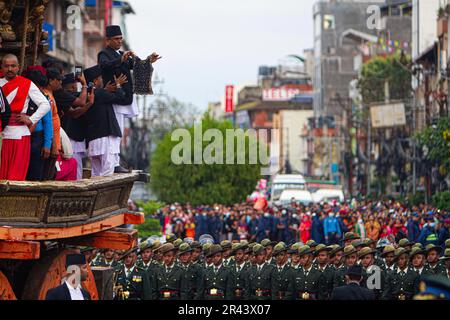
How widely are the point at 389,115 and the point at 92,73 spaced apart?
6234 cm

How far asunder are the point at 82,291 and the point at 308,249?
9.44 m

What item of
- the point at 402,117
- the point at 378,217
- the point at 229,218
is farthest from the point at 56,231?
the point at 402,117

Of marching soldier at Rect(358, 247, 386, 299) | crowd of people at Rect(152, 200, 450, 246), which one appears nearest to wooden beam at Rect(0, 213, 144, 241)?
marching soldier at Rect(358, 247, 386, 299)

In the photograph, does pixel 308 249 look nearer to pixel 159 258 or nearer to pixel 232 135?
pixel 159 258

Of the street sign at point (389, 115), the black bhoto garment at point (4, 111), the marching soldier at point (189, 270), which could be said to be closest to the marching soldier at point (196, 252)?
the marching soldier at point (189, 270)

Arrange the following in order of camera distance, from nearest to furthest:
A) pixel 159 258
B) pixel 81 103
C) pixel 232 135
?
pixel 81 103, pixel 159 258, pixel 232 135

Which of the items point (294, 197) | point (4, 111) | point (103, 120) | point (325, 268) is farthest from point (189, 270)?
point (294, 197)

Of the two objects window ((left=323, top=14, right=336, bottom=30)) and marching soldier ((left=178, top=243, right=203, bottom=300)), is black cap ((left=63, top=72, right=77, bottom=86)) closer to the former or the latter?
marching soldier ((left=178, top=243, right=203, bottom=300))

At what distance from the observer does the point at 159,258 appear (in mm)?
21297

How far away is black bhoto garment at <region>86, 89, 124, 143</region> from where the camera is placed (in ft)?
51.3

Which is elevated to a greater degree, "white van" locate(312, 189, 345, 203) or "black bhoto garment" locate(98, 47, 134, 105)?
"black bhoto garment" locate(98, 47, 134, 105)

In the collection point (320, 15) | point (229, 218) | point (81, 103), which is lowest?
point (229, 218)

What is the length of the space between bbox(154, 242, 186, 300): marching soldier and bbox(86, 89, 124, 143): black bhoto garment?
220 inches

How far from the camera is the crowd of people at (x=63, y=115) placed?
43.1 feet
